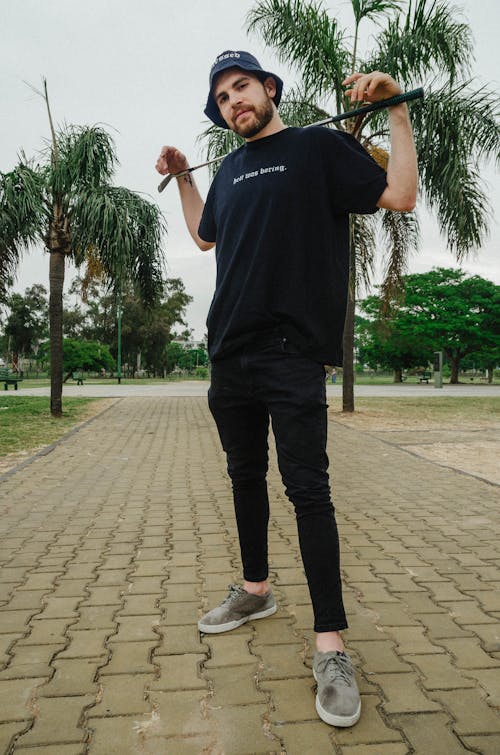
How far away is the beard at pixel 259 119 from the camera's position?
214 centimetres

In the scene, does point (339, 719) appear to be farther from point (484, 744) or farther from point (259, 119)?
point (259, 119)

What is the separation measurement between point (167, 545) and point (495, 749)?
7.80 feet

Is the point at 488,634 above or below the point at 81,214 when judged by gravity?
below

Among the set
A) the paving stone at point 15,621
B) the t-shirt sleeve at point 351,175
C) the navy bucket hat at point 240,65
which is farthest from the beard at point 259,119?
the paving stone at point 15,621

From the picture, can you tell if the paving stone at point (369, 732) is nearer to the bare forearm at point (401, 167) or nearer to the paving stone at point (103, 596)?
the paving stone at point (103, 596)

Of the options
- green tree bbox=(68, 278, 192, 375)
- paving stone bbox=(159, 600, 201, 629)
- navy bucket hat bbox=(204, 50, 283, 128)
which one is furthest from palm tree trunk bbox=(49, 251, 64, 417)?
green tree bbox=(68, 278, 192, 375)

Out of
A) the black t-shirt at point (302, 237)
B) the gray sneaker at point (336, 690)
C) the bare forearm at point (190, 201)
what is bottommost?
the gray sneaker at point (336, 690)

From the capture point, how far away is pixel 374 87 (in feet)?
6.25

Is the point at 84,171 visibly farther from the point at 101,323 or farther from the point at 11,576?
the point at 101,323

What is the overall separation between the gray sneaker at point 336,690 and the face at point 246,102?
1.78m

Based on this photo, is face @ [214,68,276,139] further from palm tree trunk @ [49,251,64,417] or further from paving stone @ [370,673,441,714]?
palm tree trunk @ [49,251,64,417]

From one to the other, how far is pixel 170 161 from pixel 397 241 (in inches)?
422

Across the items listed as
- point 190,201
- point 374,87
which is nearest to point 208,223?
point 190,201

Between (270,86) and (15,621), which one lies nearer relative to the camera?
(270,86)
